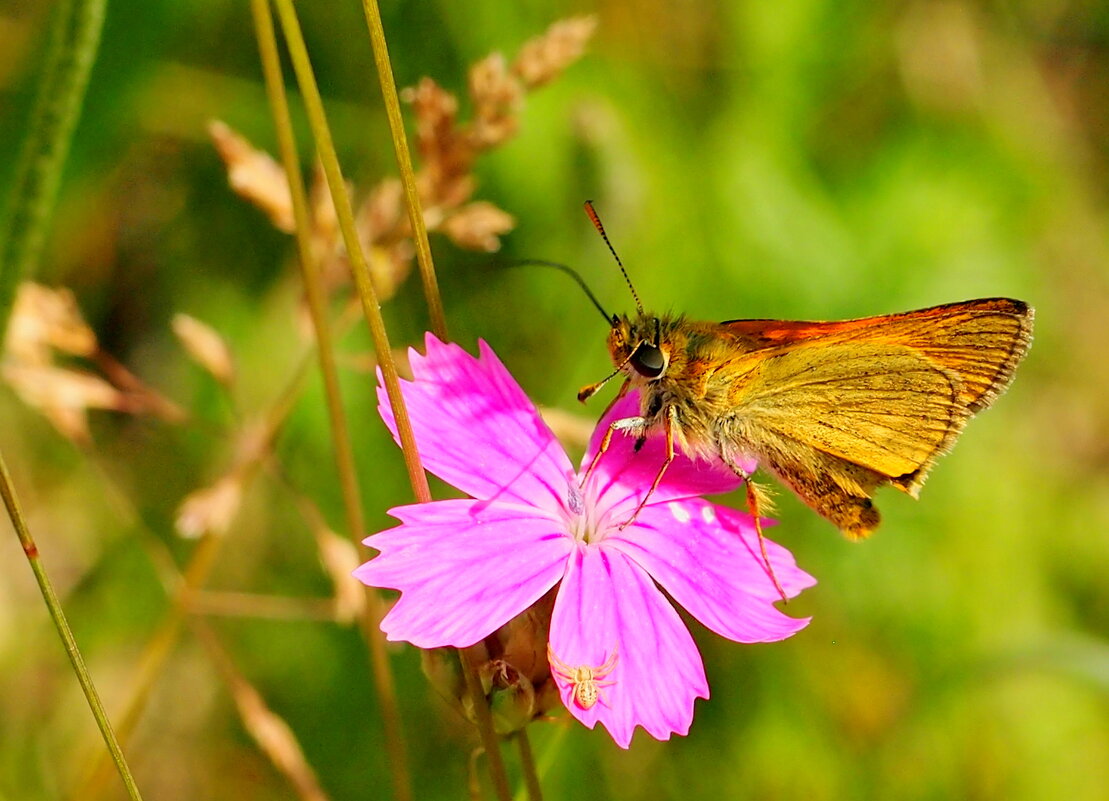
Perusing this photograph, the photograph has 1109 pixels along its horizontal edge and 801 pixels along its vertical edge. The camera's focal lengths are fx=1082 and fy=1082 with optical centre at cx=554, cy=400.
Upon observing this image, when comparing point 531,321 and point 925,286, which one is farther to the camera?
point 925,286

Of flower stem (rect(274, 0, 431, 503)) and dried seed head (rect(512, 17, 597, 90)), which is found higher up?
dried seed head (rect(512, 17, 597, 90))

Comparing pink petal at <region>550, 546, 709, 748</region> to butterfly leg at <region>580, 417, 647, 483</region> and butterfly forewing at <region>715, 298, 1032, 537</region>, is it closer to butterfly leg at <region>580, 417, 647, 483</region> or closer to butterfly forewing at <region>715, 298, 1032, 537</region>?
butterfly leg at <region>580, 417, 647, 483</region>

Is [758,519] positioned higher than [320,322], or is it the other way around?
[320,322]

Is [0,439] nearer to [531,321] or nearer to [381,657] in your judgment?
[531,321]

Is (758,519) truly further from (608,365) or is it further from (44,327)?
(608,365)

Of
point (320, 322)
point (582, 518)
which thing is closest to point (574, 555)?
point (582, 518)

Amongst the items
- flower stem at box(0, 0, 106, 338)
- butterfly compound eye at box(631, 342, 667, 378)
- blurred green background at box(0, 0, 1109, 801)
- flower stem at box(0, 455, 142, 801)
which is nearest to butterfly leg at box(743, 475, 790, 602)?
butterfly compound eye at box(631, 342, 667, 378)

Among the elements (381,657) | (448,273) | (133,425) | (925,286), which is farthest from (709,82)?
(381,657)
